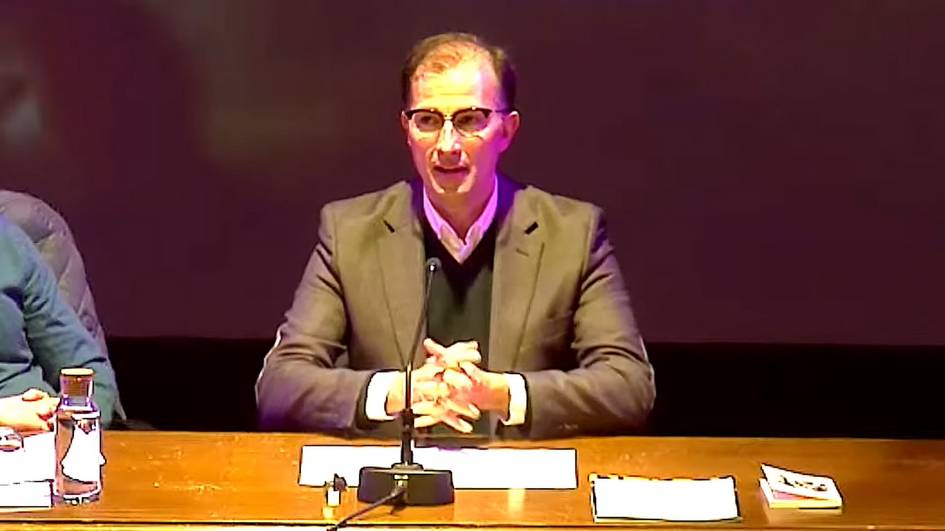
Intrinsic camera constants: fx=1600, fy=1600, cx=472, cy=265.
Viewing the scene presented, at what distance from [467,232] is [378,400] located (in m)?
0.52

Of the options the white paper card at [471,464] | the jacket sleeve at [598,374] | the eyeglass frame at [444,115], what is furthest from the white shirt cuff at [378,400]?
the eyeglass frame at [444,115]

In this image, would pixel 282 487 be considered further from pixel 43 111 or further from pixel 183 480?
pixel 43 111

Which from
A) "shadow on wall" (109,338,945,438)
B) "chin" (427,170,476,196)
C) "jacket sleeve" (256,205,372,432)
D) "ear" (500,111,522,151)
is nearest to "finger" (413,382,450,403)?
"jacket sleeve" (256,205,372,432)

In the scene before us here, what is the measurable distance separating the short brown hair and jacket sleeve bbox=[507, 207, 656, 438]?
34 centimetres

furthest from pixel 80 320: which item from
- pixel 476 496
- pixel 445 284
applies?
pixel 476 496

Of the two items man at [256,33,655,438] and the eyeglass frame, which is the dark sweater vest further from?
the eyeglass frame

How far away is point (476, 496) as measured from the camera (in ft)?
7.65

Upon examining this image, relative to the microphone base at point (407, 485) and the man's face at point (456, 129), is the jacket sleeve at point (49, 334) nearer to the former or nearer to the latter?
Result: the man's face at point (456, 129)

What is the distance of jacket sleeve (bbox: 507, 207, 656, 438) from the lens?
9.09 feet

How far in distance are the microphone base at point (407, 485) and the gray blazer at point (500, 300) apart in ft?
2.06

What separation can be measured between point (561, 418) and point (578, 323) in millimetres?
338

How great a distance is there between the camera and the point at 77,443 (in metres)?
2.34

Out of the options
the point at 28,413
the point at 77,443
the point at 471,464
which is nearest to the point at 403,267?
the point at 471,464

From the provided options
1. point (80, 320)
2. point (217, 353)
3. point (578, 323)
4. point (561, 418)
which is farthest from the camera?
point (217, 353)
